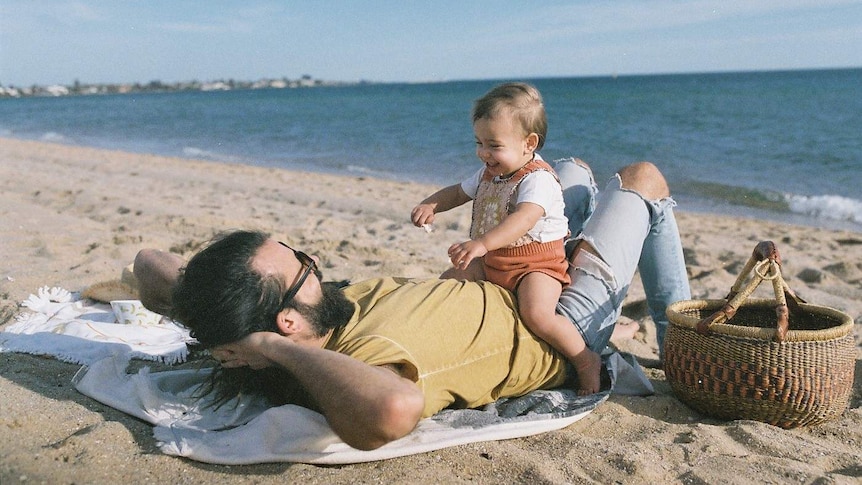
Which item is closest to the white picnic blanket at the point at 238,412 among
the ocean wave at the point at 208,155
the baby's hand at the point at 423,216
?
the baby's hand at the point at 423,216

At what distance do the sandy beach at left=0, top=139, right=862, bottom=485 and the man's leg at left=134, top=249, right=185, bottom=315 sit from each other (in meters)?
0.47

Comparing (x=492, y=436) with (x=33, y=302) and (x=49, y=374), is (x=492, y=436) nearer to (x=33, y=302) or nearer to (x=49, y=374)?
(x=49, y=374)

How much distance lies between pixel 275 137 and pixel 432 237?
16321 mm

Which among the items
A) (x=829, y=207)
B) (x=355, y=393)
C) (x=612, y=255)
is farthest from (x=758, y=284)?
(x=829, y=207)

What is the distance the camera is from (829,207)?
9.08 metres

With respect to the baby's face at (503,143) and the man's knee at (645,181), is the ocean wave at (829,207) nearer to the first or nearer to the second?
the man's knee at (645,181)

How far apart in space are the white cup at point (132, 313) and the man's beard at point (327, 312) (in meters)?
1.55

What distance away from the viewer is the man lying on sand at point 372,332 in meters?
2.04

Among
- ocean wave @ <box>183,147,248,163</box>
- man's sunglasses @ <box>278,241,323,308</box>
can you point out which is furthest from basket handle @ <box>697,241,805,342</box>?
ocean wave @ <box>183,147,248,163</box>

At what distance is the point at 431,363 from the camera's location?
2.29 m

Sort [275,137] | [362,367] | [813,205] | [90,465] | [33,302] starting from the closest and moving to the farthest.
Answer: [362,367]
[90,465]
[33,302]
[813,205]
[275,137]

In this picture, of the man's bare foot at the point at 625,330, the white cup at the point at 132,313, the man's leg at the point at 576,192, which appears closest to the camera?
the man's leg at the point at 576,192

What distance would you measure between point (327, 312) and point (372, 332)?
0.19 metres

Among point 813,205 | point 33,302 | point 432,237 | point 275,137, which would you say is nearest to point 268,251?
point 33,302
